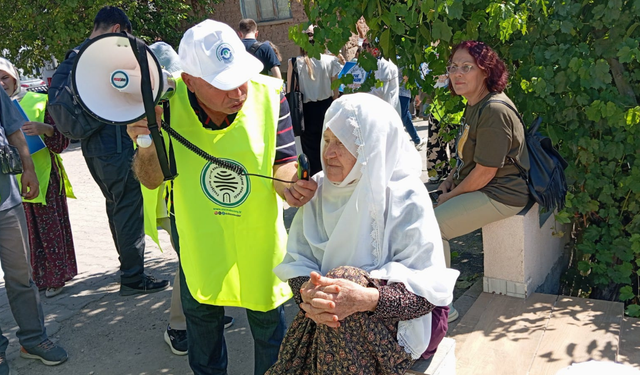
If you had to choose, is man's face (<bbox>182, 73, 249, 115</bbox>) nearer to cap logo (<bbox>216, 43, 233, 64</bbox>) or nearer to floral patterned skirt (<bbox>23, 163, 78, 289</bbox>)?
cap logo (<bbox>216, 43, 233, 64</bbox>)

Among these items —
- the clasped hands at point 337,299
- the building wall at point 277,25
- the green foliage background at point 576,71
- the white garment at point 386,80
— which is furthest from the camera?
the building wall at point 277,25

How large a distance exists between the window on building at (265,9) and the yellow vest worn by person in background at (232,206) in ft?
40.0

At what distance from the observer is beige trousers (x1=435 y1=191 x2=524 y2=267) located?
3.69 metres

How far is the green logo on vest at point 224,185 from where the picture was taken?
266 cm

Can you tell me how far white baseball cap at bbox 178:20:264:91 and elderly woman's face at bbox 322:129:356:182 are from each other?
1.51 feet

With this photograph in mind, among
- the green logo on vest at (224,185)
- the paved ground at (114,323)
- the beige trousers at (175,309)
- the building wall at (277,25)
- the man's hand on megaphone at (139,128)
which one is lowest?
the paved ground at (114,323)

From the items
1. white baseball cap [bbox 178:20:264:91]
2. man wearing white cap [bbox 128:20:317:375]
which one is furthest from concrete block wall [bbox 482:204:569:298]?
white baseball cap [bbox 178:20:264:91]

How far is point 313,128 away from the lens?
6.55 m

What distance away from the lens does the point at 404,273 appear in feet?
7.19

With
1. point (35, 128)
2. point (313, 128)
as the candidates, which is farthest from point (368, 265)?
point (313, 128)

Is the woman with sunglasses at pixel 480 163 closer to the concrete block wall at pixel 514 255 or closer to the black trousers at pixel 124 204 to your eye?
the concrete block wall at pixel 514 255

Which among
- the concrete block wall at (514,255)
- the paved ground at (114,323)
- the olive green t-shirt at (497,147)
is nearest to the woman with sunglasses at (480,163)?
the olive green t-shirt at (497,147)

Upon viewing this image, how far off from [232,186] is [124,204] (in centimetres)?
237

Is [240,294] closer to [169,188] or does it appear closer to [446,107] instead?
[169,188]
